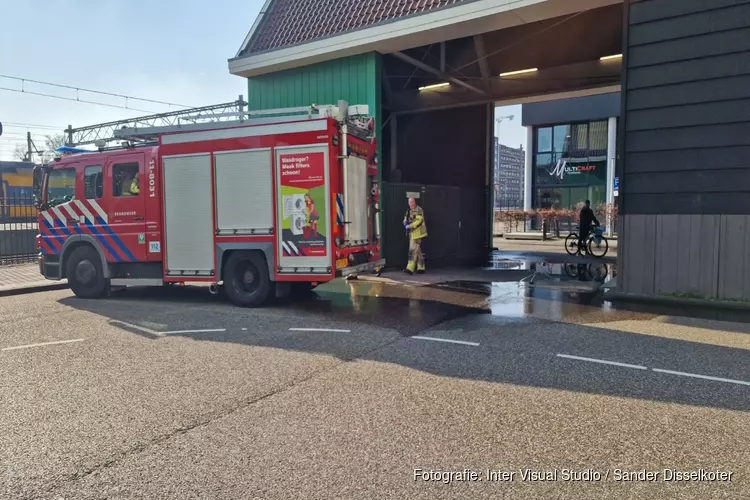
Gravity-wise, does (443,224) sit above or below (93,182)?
below

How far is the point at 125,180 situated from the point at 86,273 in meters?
2.08

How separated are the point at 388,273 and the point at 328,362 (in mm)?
8070

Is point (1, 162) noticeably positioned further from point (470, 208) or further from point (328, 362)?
point (328, 362)

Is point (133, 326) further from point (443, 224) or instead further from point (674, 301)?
point (443, 224)

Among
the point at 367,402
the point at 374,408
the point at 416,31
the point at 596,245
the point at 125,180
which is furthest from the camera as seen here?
the point at 596,245

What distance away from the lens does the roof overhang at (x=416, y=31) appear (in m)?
10.5

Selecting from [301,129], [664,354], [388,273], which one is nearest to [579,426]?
[664,354]

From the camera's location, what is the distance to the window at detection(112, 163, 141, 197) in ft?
34.0

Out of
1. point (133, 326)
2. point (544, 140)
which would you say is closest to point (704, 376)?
point (133, 326)

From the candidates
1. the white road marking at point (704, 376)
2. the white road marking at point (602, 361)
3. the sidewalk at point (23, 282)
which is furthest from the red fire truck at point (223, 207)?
the white road marking at point (704, 376)

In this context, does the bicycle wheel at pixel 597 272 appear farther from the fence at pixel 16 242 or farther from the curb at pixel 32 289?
the fence at pixel 16 242

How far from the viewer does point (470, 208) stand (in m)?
18.8

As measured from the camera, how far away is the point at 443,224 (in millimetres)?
17078

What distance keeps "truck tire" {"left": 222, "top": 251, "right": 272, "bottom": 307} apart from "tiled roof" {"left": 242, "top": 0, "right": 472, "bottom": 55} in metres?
6.56
